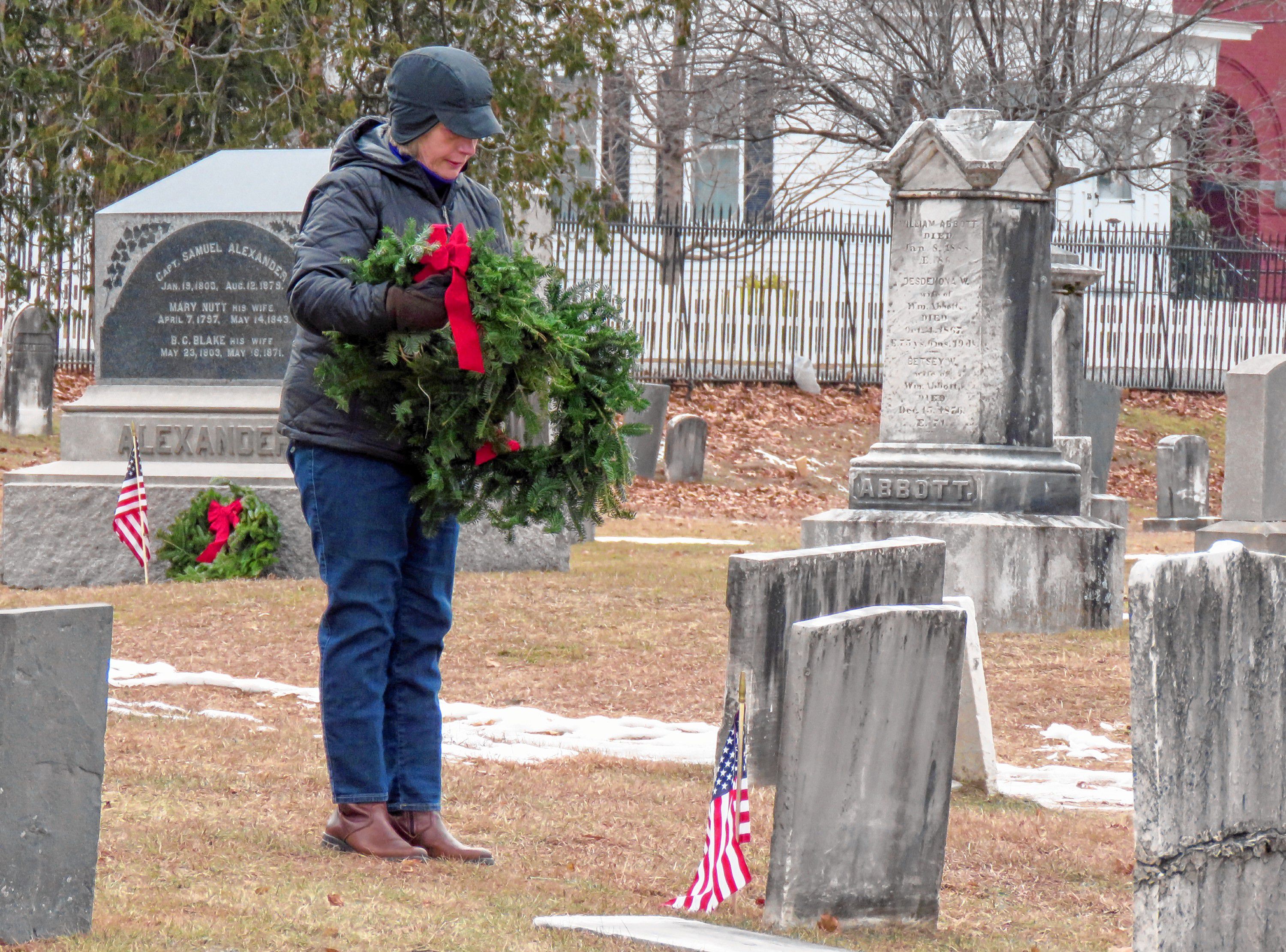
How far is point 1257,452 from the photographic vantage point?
13.5m

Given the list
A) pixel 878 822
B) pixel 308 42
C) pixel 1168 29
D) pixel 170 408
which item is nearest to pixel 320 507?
pixel 878 822

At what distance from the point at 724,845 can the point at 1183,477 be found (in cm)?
1530

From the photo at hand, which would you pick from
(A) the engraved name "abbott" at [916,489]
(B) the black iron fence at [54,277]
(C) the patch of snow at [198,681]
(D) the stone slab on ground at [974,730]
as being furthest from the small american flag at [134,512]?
(B) the black iron fence at [54,277]

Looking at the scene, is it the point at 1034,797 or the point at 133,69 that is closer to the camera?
the point at 1034,797

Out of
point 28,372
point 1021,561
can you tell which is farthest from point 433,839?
point 28,372

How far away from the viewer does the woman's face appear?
4.38 metres

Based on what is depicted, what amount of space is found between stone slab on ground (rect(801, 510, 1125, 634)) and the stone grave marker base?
10.4ft

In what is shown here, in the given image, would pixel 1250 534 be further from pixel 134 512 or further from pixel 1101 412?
pixel 134 512

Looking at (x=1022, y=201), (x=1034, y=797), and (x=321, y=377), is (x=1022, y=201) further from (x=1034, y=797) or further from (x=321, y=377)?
(x=321, y=377)

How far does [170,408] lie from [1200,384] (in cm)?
1993

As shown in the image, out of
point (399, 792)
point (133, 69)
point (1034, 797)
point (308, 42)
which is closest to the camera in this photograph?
point (399, 792)

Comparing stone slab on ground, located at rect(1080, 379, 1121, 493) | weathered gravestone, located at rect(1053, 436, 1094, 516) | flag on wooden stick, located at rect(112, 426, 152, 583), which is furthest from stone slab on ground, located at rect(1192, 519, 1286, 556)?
flag on wooden stick, located at rect(112, 426, 152, 583)

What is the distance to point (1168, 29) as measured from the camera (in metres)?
25.4

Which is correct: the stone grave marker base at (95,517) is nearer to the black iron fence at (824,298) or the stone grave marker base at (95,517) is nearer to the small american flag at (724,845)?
the small american flag at (724,845)
